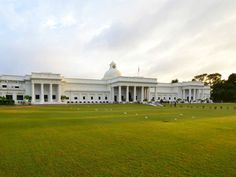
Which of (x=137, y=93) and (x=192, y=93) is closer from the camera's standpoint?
(x=137, y=93)

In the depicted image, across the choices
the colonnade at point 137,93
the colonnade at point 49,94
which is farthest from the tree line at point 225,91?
the colonnade at point 49,94

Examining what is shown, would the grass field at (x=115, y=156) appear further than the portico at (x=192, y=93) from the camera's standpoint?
No

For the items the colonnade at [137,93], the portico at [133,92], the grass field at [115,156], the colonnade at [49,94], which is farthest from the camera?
the colonnade at [137,93]

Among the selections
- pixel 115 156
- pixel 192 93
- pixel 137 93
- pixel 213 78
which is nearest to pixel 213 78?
pixel 213 78

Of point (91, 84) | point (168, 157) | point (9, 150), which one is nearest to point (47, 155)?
point (9, 150)

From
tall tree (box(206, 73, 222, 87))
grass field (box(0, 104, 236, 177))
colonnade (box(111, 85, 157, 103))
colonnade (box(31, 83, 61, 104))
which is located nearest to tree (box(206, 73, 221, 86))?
tall tree (box(206, 73, 222, 87))

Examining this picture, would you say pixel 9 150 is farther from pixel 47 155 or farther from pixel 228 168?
pixel 228 168

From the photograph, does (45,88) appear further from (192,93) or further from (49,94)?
(192,93)

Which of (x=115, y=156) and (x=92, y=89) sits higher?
(x=92, y=89)

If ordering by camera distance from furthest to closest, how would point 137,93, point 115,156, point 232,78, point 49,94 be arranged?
point 232,78
point 137,93
point 49,94
point 115,156

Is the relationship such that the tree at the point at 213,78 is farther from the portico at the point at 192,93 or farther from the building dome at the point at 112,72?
the building dome at the point at 112,72

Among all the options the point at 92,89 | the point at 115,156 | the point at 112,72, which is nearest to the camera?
the point at 115,156

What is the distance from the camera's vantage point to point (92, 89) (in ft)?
253

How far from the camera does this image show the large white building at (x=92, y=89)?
61.7 metres
